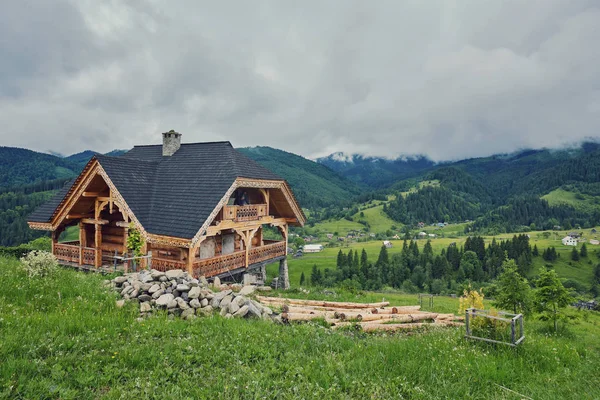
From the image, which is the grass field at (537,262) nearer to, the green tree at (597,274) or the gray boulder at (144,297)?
the green tree at (597,274)

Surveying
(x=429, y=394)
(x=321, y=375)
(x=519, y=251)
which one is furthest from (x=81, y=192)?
(x=519, y=251)

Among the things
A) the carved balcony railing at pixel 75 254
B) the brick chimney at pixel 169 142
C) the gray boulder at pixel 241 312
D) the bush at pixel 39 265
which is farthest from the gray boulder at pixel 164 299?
the brick chimney at pixel 169 142

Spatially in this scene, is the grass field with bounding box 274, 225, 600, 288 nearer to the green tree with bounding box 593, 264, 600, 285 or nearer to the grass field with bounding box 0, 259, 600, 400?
the green tree with bounding box 593, 264, 600, 285

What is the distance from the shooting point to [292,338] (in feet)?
28.5

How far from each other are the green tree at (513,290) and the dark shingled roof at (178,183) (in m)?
13.8

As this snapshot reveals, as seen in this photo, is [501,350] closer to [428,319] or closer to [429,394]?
[429,394]

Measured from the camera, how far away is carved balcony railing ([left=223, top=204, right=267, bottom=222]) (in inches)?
771

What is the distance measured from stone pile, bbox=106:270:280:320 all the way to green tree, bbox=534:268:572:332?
12055 millimetres

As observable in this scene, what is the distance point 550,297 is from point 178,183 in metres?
19.7

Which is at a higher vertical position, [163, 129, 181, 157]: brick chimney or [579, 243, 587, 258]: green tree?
[163, 129, 181, 157]: brick chimney

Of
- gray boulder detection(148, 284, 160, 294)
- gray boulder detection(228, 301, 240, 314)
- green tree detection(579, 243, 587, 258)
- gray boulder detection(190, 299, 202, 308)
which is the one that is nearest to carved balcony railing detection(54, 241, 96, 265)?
gray boulder detection(148, 284, 160, 294)

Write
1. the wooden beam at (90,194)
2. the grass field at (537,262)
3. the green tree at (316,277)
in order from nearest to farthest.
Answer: the wooden beam at (90,194)
the green tree at (316,277)
the grass field at (537,262)

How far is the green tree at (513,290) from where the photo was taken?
51.0 ft

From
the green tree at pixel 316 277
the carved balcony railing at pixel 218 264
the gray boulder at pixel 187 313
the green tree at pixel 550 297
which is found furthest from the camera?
the green tree at pixel 316 277
